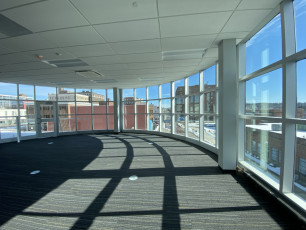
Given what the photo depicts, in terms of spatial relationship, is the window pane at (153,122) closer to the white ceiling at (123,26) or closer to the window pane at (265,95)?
the white ceiling at (123,26)

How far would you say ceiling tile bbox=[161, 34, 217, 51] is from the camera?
2863mm

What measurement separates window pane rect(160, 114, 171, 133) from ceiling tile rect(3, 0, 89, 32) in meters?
6.18

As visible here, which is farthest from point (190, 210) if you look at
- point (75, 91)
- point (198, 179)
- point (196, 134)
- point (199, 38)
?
point (75, 91)

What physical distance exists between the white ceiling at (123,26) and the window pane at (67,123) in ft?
18.2

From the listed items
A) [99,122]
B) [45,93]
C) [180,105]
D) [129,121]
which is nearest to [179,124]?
[180,105]

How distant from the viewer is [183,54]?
372 centimetres

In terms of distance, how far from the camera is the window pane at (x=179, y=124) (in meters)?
6.86

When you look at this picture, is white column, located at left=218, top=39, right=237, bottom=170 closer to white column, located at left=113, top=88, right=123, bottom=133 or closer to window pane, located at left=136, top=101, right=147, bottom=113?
window pane, located at left=136, top=101, right=147, bottom=113

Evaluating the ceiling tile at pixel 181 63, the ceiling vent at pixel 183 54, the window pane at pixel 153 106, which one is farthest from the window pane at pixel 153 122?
the ceiling vent at pixel 183 54

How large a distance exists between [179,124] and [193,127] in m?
1.07

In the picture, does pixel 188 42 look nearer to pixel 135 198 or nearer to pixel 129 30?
pixel 129 30

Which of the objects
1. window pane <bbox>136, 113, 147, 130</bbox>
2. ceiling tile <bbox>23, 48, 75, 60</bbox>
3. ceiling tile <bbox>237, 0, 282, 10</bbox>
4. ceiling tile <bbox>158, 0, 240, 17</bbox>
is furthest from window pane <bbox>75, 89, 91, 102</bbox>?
ceiling tile <bbox>237, 0, 282, 10</bbox>

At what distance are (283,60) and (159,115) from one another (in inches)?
259

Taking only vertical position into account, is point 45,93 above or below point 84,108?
above
